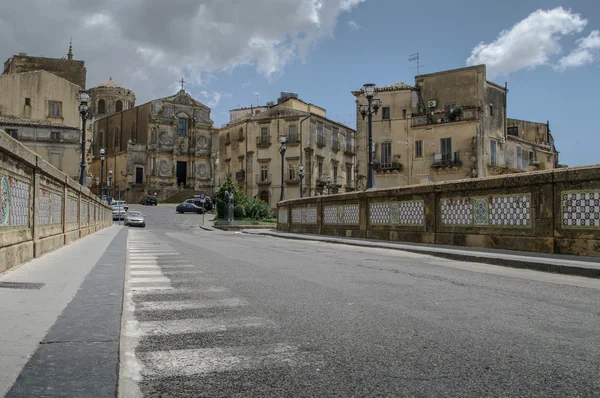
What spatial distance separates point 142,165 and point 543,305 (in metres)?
76.6

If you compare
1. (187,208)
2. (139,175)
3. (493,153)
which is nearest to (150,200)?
(139,175)

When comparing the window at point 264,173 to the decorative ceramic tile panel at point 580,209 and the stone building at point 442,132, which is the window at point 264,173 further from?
the decorative ceramic tile panel at point 580,209

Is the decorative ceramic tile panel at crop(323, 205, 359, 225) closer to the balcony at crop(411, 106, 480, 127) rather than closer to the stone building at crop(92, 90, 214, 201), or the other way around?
the balcony at crop(411, 106, 480, 127)

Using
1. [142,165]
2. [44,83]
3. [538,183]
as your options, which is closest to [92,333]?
[538,183]

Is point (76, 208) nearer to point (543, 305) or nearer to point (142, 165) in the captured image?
point (543, 305)

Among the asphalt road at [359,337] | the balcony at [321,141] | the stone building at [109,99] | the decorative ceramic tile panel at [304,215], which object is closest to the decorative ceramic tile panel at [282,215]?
the decorative ceramic tile panel at [304,215]

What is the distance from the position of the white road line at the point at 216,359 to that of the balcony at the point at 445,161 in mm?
45015

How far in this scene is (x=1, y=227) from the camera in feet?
24.7

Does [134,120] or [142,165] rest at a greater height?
[134,120]

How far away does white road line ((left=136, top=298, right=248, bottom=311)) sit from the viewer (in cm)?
598

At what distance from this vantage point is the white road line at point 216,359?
368 cm

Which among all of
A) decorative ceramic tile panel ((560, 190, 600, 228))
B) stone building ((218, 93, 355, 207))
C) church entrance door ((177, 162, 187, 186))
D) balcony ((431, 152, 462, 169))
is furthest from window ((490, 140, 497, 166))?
church entrance door ((177, 162, 187, 186))

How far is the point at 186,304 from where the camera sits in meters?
6.19

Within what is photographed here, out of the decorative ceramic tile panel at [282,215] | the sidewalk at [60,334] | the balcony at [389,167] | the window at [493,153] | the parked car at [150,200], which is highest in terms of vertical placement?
the window at [493,153]
